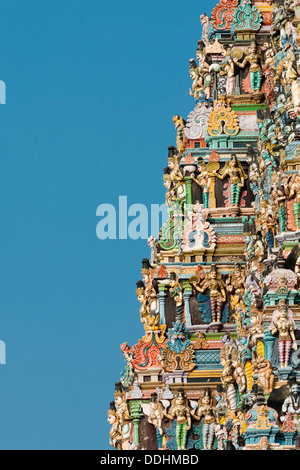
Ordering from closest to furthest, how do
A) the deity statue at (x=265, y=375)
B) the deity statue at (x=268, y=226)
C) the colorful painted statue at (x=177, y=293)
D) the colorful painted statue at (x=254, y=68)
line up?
the deity statue at (x=265, y=375)
the deity statue at (x=268, y=226)
the colorful painted statue at (x=177, y=293)
the colorful painted statue at (x=254, y=68)

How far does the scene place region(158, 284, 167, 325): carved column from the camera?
2997 inches

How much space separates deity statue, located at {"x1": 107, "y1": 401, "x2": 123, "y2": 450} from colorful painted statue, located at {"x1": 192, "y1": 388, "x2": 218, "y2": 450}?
8874 mm

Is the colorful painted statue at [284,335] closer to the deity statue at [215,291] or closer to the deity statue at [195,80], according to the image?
the deity statue at [215,291]

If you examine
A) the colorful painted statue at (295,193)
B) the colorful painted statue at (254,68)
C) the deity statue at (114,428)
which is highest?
the colorful painted statue at (254,68)

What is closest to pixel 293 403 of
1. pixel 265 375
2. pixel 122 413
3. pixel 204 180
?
pixel 265 375

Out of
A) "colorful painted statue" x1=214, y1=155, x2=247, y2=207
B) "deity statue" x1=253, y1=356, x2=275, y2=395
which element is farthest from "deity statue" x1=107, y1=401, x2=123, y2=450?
"deity statue" x1=253, y1=356, x2=275, y2=395

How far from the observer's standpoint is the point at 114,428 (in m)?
81.4

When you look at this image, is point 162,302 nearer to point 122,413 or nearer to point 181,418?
point 122,413

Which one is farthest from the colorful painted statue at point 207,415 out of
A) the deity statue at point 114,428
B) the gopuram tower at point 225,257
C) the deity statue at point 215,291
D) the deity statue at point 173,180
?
the deity statue at point 173,180

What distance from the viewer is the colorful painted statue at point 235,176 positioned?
75250 mm

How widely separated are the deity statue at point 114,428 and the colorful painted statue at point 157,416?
270 inches

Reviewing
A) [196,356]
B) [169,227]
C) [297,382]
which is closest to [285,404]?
[297,382]
